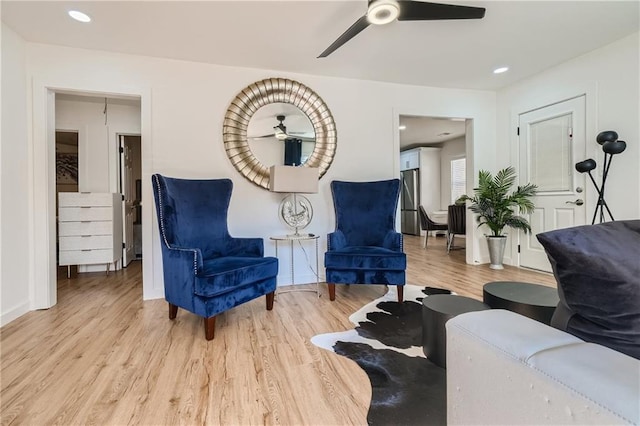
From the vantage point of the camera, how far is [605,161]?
303 centimetres

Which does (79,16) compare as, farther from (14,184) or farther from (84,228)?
(84,228)

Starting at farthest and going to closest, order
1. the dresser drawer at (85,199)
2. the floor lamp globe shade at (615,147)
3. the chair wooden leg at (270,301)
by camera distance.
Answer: the dresser drawer at (85,199), the floor lamp globe shade at (615,147), the chair wooden leg at (270,301)

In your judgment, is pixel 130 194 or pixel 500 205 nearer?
pixel 500 205

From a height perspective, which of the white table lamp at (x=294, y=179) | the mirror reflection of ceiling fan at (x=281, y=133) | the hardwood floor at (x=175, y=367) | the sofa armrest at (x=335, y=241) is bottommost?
the hardwood floor at (x=175, y=367)

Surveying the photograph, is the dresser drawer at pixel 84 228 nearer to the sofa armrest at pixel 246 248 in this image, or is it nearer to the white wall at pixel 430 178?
the sofa armrest at pixel 246 248

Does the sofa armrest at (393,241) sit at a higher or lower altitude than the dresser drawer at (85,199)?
lower

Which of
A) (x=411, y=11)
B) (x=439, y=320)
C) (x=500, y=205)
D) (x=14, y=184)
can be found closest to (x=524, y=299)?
(x=439, y=320)

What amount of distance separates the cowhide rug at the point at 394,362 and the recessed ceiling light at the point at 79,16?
2.92m

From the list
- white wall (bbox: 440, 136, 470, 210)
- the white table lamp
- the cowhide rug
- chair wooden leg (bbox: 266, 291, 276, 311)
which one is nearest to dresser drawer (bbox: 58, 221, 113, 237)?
the white table lamp

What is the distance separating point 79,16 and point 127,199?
9.33ft

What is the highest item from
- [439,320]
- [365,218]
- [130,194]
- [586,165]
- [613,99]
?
[613,99]

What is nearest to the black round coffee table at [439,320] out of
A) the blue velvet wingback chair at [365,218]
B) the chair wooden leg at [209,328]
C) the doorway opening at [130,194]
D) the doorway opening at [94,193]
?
the blue velvet wingback chair at [365,218]

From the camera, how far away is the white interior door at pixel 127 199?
14.3 feet

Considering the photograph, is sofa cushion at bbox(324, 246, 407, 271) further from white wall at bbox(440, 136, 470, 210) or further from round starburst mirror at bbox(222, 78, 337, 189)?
white wall at bbox(440, 136, 470, 210)
